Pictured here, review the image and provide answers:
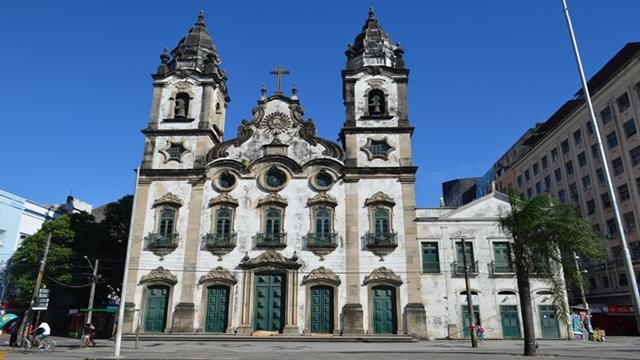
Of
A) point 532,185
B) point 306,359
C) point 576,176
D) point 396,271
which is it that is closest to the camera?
point 306,359

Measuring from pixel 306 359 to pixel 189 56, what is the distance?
2303cm

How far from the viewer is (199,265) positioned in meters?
25.5

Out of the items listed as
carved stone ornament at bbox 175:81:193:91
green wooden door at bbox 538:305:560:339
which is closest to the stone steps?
green wooden door at bbox 538:305:560:339

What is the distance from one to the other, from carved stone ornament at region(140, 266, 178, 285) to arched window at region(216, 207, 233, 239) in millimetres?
3195

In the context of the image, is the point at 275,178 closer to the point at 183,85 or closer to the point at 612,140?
the point at 183,85

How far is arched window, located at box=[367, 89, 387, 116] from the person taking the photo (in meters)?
29.1

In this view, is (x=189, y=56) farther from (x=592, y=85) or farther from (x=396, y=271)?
(x=592, y=85)

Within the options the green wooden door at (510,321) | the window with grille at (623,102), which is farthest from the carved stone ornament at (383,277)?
the window with grille at (623,102)

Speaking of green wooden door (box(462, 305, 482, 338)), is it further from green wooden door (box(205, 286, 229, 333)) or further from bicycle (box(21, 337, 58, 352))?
bicycle (box(21, 337, 58, 352))

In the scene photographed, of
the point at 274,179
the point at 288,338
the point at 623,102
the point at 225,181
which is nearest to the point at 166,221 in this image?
the point at 225,181

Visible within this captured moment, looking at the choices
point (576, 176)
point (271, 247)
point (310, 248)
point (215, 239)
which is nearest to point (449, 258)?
point (310, 248)

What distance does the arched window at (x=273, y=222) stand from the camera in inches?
1025

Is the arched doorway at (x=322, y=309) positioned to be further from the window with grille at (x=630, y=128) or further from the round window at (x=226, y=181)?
Result: the window with grille at (x=630, y=128)

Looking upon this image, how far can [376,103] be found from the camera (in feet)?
95.6
